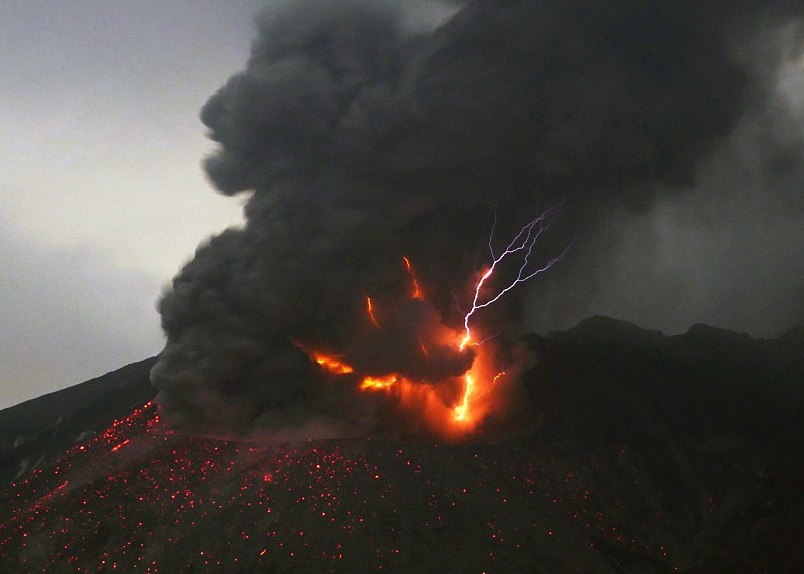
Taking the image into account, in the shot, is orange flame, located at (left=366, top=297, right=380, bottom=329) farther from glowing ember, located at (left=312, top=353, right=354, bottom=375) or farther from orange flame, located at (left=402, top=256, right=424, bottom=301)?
orange flame, located at (left=402, top=256, right=424, bottom=301)

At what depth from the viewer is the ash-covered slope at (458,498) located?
25562 millimetres

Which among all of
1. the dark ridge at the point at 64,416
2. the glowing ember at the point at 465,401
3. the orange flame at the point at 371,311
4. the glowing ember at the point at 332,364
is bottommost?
the glowing ember at the point at 465,401

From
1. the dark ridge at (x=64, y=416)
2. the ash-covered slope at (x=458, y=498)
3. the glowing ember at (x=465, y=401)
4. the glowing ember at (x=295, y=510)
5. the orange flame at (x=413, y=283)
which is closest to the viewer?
the glowing ember at (x=295, y=510)

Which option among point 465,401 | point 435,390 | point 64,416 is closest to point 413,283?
point 435,390

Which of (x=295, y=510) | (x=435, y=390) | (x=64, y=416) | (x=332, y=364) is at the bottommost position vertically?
(x=295, y=510)

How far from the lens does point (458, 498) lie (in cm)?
2873

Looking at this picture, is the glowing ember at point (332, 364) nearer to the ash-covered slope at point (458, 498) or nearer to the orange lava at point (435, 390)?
the orange lava at point (435, 390)

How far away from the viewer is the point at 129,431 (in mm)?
35969

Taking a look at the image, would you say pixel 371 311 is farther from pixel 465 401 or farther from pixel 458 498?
pixel 458 498

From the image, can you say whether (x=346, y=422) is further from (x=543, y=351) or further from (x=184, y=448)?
Result: (x=543, y=351)

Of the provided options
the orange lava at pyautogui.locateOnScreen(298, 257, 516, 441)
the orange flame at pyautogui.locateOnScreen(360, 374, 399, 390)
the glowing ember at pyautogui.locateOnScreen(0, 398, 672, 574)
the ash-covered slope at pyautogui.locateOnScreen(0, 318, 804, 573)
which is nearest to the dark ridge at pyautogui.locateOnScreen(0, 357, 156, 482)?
the ash-covered slope at pyautogui.locateOnScreen(0, 318, 804, 573)

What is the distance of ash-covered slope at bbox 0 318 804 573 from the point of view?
83.9 feet

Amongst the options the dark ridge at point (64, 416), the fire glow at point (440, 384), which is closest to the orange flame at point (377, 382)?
the fire glow at point (440, 384)

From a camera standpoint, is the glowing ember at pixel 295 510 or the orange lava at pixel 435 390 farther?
the orange lava at pixel 435 390
